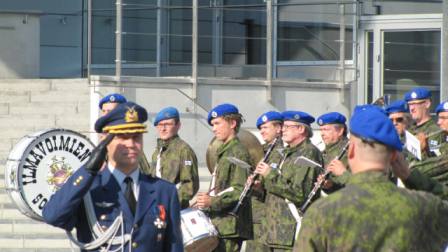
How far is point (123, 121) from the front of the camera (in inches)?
248

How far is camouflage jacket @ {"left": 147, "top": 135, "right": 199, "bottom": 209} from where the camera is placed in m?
11.4

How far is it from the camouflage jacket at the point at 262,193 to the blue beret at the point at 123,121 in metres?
4.56

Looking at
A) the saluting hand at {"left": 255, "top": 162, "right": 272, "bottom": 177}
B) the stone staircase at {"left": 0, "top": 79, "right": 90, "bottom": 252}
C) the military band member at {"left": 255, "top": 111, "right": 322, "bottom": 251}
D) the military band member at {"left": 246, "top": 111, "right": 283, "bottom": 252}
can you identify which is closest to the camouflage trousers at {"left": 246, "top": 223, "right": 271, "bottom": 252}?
the military band member at {"left": 246, "top": 111, "right": 283, "bottom": 252}

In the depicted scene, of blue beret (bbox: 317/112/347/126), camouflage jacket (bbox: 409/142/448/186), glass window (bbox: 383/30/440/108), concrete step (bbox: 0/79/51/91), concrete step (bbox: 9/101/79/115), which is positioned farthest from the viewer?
glass window (bbox: 383/30/440/108)

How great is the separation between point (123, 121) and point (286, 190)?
420 centimetres

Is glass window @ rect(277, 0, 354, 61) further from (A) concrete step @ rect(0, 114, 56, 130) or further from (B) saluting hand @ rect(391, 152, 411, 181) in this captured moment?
(B) saluting hand @ rect(391, 152, 411, 181)

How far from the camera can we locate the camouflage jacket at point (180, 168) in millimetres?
11414

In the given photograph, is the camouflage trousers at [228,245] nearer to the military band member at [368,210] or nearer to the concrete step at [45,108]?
the military band member at [368,210]

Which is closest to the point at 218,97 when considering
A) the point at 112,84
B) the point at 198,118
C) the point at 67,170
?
the point at 198,118

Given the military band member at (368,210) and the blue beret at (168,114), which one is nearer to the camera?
the military band member at (368,210)

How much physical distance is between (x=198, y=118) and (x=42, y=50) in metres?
4.65

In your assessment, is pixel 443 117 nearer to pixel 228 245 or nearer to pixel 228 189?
pixel 228 189

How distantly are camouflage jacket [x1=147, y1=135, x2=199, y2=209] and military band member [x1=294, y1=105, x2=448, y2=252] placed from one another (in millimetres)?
6405

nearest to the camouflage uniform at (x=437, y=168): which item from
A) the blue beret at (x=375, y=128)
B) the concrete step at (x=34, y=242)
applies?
the blue beret at (x=375, y=128)
